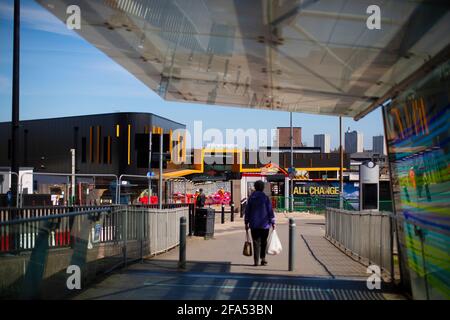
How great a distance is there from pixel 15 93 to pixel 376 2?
11.9m

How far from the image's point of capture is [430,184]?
645 centimetres

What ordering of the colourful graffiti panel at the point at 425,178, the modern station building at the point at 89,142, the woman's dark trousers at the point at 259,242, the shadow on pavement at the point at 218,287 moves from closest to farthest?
the colourful graffiti panel at the point at 425,178 → the shadow on pavement at the point at 218,287 → the woman's dark trousers at the point at 259,242 → the modern station building at the point at 89,142

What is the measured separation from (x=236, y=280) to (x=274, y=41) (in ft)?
12.5

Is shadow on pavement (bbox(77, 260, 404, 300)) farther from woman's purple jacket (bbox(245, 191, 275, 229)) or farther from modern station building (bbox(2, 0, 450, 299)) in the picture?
woman's purple jacket (bbox(245, 191, 275, 229))

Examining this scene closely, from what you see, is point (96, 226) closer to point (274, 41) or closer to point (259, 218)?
point (259, 218)

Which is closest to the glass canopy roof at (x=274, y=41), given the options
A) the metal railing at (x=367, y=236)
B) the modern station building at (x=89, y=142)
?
the metal railing at (x=367, y=236)

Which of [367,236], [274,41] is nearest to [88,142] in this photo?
[367,236]

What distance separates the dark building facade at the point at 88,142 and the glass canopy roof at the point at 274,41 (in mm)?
39509

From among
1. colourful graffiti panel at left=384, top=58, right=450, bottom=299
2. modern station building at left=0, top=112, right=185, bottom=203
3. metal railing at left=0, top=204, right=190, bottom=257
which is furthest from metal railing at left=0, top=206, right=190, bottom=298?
modern station building at left=0, top=112, right=185, bottom=203

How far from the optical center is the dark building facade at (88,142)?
51.5 m

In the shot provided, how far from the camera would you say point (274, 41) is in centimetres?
765

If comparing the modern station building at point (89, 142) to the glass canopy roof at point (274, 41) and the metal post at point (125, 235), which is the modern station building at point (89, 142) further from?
the glass canopy roof at point (274, 41)

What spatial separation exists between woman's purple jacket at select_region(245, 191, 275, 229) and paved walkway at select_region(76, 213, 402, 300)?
83cm
